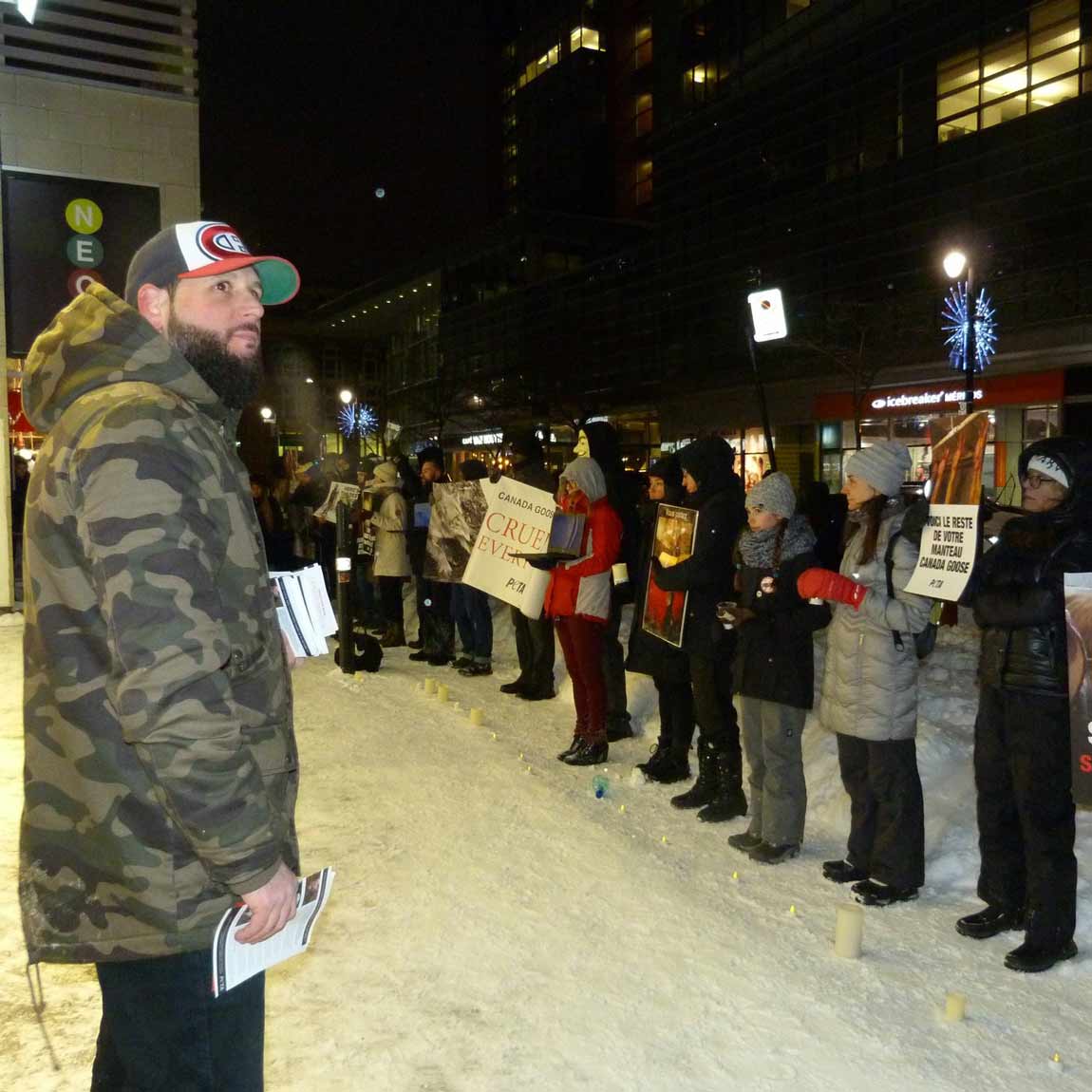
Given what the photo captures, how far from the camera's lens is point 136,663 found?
170 centimetres

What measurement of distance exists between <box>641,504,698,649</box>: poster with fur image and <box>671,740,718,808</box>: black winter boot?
726 millimetres

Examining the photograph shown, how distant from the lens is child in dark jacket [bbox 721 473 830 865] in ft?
17.2

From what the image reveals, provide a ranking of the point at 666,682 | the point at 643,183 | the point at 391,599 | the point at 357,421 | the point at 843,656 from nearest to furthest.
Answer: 1. the point at 843,656
2. the point at 666,682
3. the point at 391,599
4. the point at 357,421
5. the point at 643,183

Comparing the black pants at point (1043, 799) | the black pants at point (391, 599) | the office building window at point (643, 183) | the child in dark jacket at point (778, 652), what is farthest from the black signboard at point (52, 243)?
the office building window at point (643, 183)

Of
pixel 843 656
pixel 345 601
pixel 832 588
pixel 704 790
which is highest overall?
pixel 832 588

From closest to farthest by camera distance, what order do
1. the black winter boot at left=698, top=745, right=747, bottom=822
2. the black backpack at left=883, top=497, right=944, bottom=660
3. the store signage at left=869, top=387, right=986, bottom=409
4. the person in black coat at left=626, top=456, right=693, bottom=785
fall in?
1. the black backpack at left=883, top=497, right=944, bottom=660
2. the black winter boot at left=698, top=745, right=747, bottom=822
3. the person in black coat at left=626, top=456, right=693, bottom=785
4. the store signage at left=869, top=387, right=986, bottom=409

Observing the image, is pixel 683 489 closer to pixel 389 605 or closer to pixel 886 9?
pixel 389 605

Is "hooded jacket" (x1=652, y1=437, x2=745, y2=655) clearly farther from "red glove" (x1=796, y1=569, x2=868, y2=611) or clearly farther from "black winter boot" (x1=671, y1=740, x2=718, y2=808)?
"red glove" (x1=796, y1=569, x2=868, y2=611)

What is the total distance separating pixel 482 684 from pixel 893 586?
17.5 ft

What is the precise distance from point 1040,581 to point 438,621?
23.3 ft

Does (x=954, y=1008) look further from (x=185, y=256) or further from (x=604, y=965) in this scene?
(x=185, y=256)

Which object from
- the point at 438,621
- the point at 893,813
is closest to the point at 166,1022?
the point at 893,813

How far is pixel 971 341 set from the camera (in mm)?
15383

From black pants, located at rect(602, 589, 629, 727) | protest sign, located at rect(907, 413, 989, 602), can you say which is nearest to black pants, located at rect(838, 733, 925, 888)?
protest sign, located at rect(907, 413, 989, 602)
